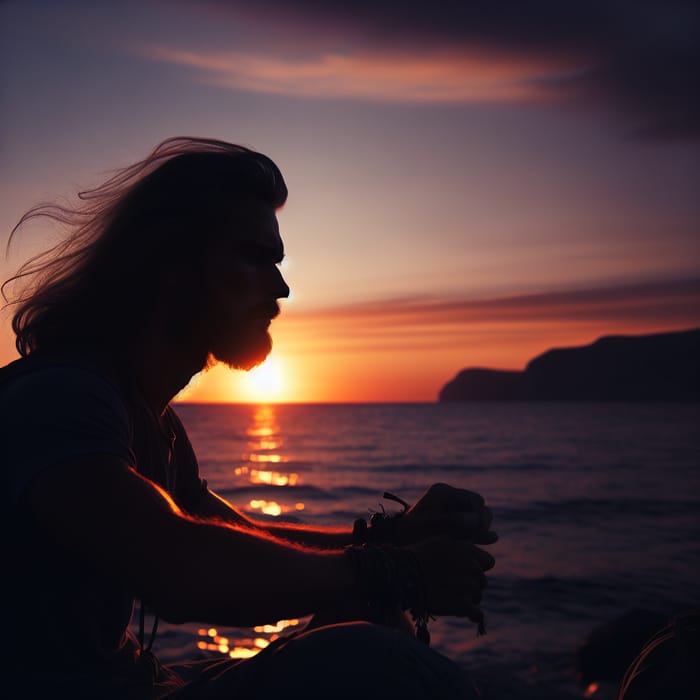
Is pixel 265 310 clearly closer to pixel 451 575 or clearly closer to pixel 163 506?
pixel 163 506

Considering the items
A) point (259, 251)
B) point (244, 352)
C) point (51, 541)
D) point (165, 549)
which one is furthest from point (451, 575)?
point (259, 251)

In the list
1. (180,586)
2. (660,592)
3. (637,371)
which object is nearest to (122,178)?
(180,586)

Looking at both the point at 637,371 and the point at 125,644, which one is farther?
the point at 637,371

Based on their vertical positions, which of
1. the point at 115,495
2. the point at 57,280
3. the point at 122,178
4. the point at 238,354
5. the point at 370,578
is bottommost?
the point at 370,578

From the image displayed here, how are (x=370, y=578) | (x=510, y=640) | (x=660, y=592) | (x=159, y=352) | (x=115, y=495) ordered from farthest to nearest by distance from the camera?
(x=660, y=592) → (x=510, y=640) → (x=159, y=352) → (x=370, y=578) → (x=115, y=495)

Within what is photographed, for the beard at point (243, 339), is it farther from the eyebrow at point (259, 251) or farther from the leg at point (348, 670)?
the leg at point (348, 670)

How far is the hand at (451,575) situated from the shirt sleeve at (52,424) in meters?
0.92

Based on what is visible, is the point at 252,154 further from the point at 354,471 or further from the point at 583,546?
the point at 354,471

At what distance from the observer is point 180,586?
1.49m

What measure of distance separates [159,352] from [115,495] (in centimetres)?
78

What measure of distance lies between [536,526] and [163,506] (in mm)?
18809

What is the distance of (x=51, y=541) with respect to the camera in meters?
1.49

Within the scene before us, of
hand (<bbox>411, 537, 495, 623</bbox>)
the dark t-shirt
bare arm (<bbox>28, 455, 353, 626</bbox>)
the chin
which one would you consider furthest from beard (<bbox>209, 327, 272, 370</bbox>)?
hand (<bbox>411, 537, 495, 623</bbox>)

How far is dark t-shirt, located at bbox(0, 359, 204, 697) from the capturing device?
144 cm
